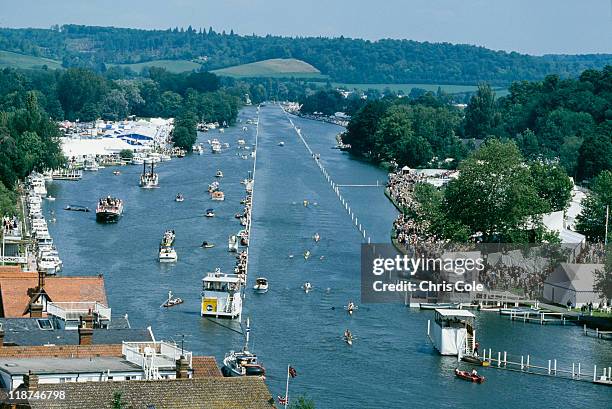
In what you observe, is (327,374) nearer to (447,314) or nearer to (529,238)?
(447,314)

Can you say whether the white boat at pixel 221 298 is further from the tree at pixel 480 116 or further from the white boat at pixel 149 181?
the tree at pixel 480 116

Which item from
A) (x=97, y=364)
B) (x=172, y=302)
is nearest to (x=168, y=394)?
(x=97, y=364)

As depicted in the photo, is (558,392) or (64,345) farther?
(558,392)

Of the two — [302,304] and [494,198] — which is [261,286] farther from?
[494,198]

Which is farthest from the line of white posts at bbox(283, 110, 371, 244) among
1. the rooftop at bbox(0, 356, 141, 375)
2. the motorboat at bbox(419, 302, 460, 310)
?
the rooftop at bbox(0, 356, 141, 375)

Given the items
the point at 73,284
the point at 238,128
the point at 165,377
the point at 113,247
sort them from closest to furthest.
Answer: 1. the point at 165,377
2. the point at 73,284
3. the point at 113,247
4. the point at 238,128

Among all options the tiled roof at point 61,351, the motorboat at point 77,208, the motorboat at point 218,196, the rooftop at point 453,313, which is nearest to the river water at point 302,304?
the motorboat at point 218,196

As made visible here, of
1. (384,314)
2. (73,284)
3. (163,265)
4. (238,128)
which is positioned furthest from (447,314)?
(238,128)
